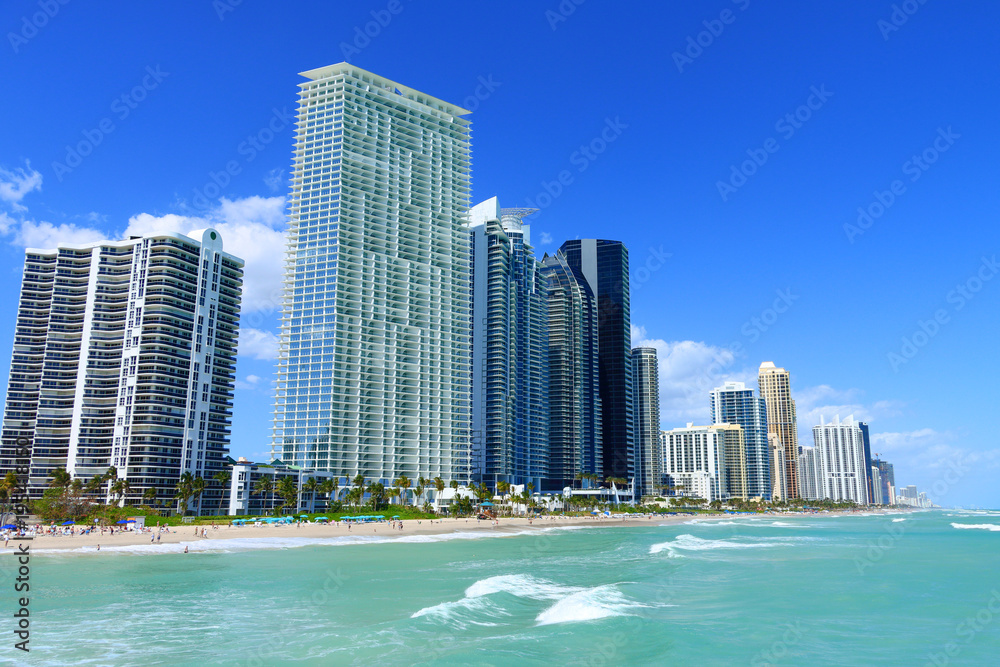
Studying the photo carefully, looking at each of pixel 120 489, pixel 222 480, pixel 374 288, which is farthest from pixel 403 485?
pixel 120 489

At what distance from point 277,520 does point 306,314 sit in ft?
187

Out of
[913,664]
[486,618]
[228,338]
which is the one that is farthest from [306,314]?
[913,664]

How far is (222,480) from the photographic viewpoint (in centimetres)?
13988

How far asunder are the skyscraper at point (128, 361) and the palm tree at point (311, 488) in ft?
59.9

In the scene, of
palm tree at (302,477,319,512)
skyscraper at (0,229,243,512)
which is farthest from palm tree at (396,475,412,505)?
skyscraper at (0,229,243,512)

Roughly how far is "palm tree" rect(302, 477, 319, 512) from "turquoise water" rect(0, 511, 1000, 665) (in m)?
64.7

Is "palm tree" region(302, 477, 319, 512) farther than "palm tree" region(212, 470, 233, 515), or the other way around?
"palm tree" region(212, 470, 233, 515)

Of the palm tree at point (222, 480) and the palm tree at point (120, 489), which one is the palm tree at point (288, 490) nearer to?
the palm tree at point (222, 480)

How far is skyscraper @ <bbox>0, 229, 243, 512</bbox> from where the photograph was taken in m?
135

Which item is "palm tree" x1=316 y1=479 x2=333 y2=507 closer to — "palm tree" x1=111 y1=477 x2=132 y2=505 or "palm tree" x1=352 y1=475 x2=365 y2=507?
"palm tree" x1=352 y1=475 x2=365 y2=507

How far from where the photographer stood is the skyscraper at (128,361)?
135 m

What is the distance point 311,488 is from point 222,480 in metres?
17.6

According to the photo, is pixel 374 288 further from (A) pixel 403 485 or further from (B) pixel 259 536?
(B) pixel 259 536

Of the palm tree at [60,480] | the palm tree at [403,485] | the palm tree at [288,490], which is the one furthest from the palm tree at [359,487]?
the palm tree at [60,480]
